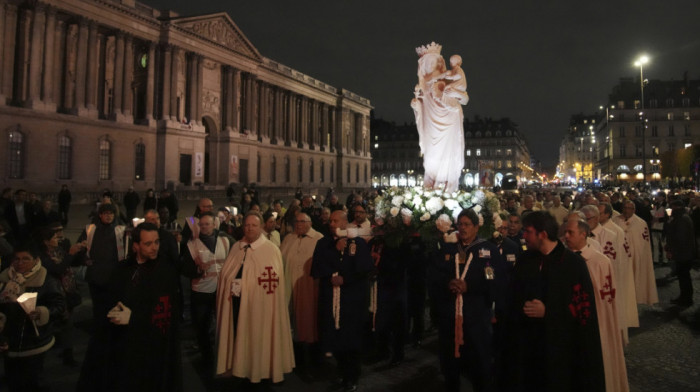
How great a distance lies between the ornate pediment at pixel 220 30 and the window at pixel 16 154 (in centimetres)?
1607

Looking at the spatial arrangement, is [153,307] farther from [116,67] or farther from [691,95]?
[691,95]

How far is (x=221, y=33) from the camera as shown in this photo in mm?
46406

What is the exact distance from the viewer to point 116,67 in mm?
37000

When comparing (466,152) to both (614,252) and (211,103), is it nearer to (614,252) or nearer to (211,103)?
(211,103)

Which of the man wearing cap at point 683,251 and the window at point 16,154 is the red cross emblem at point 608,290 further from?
the window at point 16,154

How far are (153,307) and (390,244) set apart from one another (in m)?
3.55

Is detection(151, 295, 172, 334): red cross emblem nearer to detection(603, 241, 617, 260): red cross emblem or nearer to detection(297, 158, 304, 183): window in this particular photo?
detection(603, 241, 617, 260): red cross emblem

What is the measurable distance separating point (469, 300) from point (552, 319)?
1.05m

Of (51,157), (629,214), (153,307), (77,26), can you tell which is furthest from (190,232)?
(77,26)

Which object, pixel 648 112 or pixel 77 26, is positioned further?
pixel 648 112

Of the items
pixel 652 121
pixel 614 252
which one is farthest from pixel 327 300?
pixel 652 121

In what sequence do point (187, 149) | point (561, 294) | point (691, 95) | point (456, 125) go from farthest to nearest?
point (691, 95), point (187, 149), point (456, 125), point (561, 294)

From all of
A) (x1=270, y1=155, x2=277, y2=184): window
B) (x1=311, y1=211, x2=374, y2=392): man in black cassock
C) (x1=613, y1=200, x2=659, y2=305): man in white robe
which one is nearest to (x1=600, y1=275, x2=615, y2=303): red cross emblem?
(x1=311, y1=211, x2=374, y2=392): man in black cassock

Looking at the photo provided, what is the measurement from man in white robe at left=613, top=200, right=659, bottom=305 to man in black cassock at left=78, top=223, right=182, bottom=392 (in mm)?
8105
